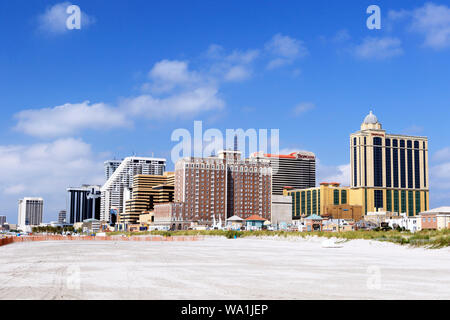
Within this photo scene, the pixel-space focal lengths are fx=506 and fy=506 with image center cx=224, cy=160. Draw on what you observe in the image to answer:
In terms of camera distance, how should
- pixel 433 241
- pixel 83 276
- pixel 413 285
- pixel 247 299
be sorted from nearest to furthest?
pixel 247 299
pixel 413 285
pixel 83 276
pixel 433 241

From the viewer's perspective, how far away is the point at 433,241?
5444 cm

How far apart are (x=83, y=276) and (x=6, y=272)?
217 inches

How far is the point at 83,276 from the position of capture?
25938mm

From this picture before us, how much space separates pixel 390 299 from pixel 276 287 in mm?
5143

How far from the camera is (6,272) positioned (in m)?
28.3
